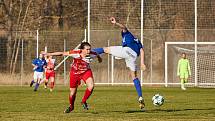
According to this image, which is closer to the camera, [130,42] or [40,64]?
[130,42]

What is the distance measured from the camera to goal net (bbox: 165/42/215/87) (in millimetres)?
37031

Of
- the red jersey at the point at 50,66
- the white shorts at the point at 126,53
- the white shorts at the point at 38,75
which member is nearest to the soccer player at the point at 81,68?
Answer: the white shorts at the point at 126,53

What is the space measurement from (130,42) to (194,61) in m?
21.0

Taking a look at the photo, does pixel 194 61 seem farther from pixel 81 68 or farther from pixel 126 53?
pixel 81 68

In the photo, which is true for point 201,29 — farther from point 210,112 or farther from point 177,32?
point 210,112

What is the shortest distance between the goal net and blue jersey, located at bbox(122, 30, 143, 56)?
20098 mm

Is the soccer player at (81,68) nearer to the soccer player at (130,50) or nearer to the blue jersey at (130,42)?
the soccer player at (130,50)

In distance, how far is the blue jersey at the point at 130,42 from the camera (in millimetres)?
16984

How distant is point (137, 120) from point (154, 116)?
116 cm

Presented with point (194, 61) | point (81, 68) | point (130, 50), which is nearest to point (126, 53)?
point (130, 50)

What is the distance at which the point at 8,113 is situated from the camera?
14961 mm

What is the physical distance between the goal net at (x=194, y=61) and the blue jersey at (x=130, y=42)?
2010 centimetres

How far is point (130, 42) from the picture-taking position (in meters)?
17.1

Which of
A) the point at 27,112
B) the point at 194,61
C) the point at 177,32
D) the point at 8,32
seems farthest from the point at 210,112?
the point at 8,32
